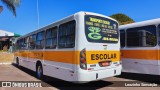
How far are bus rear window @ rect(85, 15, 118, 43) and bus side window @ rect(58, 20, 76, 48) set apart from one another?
529 mm

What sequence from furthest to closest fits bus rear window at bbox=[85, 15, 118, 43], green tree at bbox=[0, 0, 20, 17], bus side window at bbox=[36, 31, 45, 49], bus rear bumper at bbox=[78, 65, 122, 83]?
1. green tree at bbox=[0, 0, 20, 17]
2. bus side window at bbox=[36, 31, 45, 49]
3. bus rear window at bbox=[85, 15, 118, 43]
4. bus rear bumper at bbox=[78, 65, 122, 83]

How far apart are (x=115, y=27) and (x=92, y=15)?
4.88 ft

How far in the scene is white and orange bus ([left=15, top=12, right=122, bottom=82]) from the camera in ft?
25.2

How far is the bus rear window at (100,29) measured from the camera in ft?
26.2

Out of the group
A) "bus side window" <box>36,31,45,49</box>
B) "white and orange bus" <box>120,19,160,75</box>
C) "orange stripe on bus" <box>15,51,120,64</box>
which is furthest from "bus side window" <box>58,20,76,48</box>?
"white and orange bus" <box>120,19,160,75</box>

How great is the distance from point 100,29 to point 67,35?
4.19 ft

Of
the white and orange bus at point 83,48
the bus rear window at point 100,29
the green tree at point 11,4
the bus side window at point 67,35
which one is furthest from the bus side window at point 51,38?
the green tree at point 11,4

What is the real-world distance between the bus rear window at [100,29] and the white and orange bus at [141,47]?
1.45m

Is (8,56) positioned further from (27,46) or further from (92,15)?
(92,15)

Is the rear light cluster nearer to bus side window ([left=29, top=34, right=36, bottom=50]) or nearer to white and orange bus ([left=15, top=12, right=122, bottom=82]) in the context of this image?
white and orange bus ([left=15, top=12, right=122, bottom=82])

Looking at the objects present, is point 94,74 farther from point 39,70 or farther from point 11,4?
point 11,4

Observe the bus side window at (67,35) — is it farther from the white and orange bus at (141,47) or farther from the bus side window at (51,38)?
the white and orange bus at (141,47)

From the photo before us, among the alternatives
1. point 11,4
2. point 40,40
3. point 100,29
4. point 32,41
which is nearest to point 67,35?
point 100,29

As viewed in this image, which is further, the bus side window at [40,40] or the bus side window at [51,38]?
the bus side window at [40,40]
